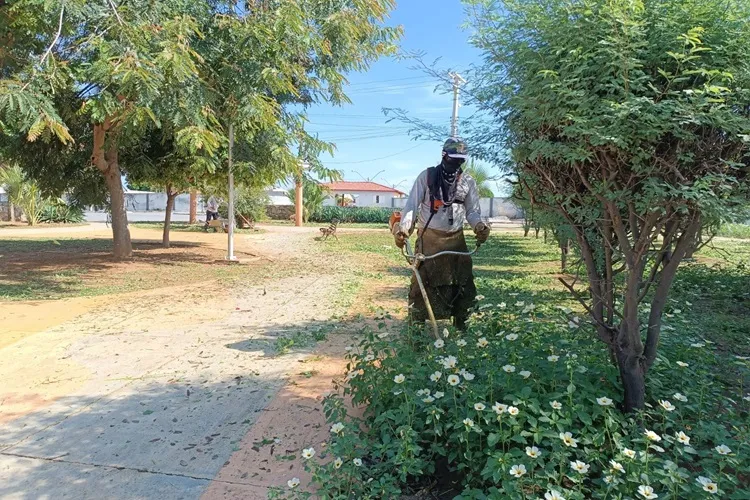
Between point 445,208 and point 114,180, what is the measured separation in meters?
10.3

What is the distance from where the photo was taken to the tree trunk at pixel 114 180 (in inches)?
420

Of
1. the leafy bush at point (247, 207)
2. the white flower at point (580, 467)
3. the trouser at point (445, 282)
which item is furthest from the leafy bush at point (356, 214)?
the white flower at point (580, 467)

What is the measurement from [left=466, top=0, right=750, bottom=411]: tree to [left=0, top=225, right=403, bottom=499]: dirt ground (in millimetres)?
2188

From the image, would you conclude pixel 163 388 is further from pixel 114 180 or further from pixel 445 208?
pixel 114 180

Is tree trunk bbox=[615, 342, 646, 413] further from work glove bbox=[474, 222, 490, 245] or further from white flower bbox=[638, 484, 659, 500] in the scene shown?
work glove bbox=[474, 222, 490, 245]

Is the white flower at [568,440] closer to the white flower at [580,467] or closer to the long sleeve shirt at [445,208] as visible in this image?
the white flower at [580,467]

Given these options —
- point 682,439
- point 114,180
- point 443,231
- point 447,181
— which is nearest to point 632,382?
point 682,439

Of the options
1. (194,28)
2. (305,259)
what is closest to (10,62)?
(194,28)

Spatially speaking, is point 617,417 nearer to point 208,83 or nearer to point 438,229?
point 438,229

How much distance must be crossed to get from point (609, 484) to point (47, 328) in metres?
6.20

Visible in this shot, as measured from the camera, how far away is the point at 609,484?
204 centimetres

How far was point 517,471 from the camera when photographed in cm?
211

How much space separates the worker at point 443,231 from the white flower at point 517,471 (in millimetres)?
2003

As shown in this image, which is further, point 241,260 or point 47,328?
point 241,260
